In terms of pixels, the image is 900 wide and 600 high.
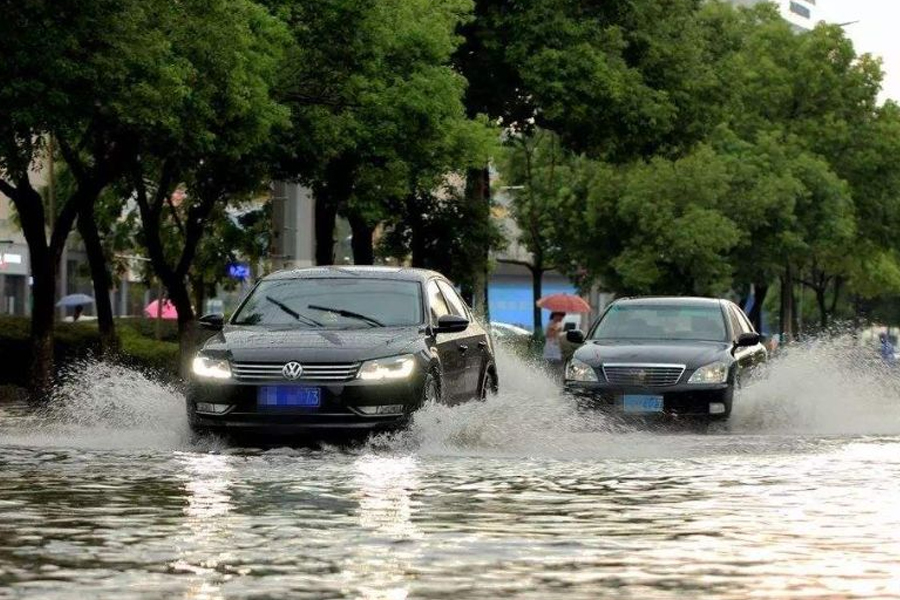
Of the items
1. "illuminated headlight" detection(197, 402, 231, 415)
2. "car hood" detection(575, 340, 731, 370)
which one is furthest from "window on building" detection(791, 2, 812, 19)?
"illuminated headlight" detection(197, 402, 231, 415)

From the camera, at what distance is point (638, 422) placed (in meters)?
23.9

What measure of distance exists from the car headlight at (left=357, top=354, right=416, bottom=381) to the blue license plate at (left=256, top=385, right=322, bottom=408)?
1.31 feet

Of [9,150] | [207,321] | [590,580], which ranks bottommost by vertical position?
[590,580]

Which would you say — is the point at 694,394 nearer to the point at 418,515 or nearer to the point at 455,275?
the point at 418,515

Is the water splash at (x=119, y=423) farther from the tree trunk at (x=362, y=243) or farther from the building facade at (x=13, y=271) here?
the building facade at (x=13, y=271)

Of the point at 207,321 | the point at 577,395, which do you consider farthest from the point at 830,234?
the point at 207,321

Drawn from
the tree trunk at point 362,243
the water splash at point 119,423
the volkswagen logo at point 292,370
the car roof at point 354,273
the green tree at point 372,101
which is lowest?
the water splash at point 119,423

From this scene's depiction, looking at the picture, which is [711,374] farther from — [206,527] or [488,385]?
[206,527]

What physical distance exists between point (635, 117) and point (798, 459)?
98.1 ft

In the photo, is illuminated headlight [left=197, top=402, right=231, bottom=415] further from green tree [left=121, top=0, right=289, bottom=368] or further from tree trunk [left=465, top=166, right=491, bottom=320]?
tree trunk [left=465, top=166, right=491, bottom=320]

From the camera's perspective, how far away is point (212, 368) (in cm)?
1903

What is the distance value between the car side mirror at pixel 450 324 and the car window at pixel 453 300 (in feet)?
4.50

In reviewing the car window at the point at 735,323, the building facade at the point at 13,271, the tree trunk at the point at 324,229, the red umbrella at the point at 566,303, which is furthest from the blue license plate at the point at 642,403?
the building facade at the point at 13,271

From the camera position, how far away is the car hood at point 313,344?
739 inches
